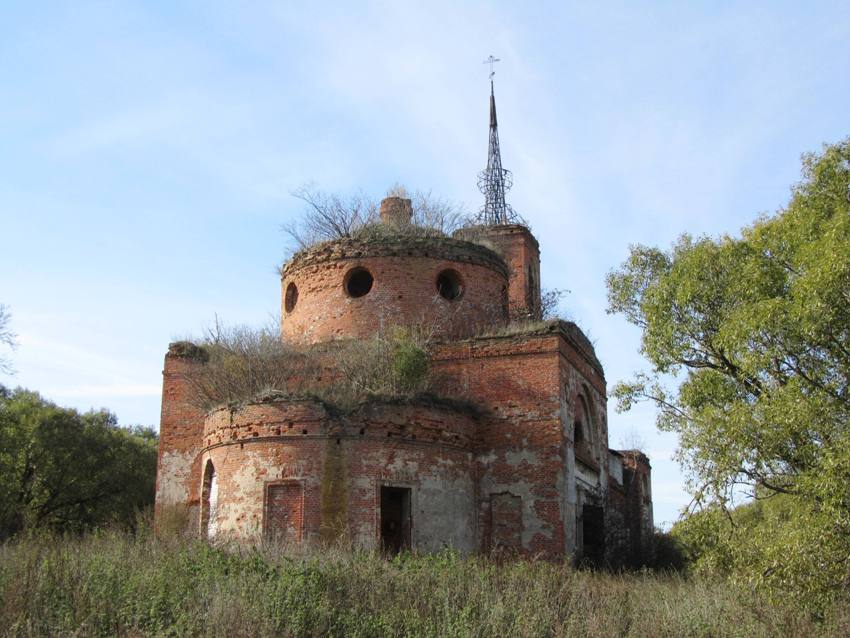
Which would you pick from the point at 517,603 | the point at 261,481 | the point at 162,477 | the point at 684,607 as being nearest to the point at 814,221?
the point at 684,607

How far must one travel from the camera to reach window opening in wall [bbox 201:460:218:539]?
54.5 ft

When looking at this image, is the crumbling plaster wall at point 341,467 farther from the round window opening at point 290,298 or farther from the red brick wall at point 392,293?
the round window opening at point 290,298

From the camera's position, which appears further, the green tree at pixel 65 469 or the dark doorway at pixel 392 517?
the green tree at pixel 65 469

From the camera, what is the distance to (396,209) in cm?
2291

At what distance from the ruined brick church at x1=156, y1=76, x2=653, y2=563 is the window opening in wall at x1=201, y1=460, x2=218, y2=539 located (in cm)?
4

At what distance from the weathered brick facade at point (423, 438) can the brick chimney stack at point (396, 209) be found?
8 centimetres

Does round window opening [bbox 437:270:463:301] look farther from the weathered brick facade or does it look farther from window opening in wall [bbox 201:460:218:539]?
window opening in wall [bbox 201:460:218:539]

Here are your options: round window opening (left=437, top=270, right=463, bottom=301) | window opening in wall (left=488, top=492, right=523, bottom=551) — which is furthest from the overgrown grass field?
round window opening (left=437, top=270, right=463, bottom=301)

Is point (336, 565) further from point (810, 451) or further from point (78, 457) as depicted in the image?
point (78, 457)

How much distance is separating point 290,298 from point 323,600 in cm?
1161

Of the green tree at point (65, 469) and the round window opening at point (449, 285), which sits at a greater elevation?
the round window opening at point (449, 285)

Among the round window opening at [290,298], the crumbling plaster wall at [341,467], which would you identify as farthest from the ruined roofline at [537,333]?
the round window opening at [290,298]

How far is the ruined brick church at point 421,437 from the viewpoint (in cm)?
1577

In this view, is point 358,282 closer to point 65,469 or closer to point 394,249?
point 394,249
